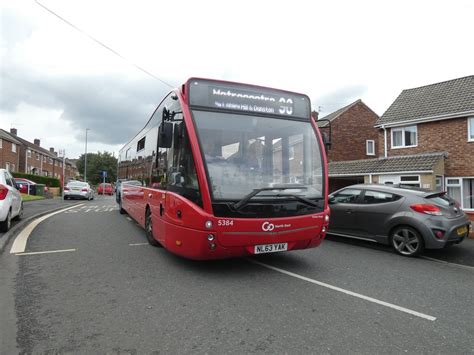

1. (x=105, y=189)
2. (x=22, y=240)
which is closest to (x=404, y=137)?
(x=22, y=240)

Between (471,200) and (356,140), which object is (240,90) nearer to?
(471,200)

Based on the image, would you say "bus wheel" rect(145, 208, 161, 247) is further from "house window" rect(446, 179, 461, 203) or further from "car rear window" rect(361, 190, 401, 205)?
"house window" rect(446, 179, 461, 203)

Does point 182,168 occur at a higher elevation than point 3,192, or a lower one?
higher

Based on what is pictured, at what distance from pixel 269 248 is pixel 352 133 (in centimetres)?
2338

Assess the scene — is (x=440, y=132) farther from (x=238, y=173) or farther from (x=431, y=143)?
(x=238, y=173)

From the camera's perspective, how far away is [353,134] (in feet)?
84.8

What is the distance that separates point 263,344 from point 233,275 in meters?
2.05

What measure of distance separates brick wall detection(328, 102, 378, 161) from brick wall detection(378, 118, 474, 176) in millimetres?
8733

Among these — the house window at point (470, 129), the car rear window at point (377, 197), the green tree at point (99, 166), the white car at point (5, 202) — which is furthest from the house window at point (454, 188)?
the green tree at point (99, 166)

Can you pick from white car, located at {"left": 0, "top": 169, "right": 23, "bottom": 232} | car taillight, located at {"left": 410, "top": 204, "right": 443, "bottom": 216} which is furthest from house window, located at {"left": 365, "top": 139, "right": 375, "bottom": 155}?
white car, located at {"left": 0, "top": 169, "right": 23, "bottom": 232}

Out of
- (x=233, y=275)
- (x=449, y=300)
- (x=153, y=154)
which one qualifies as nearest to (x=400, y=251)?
(x=449, y=300)

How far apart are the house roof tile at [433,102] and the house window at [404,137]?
1.95 feet

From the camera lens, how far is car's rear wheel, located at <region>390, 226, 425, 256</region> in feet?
21.6

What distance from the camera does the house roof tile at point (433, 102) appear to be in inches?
596
